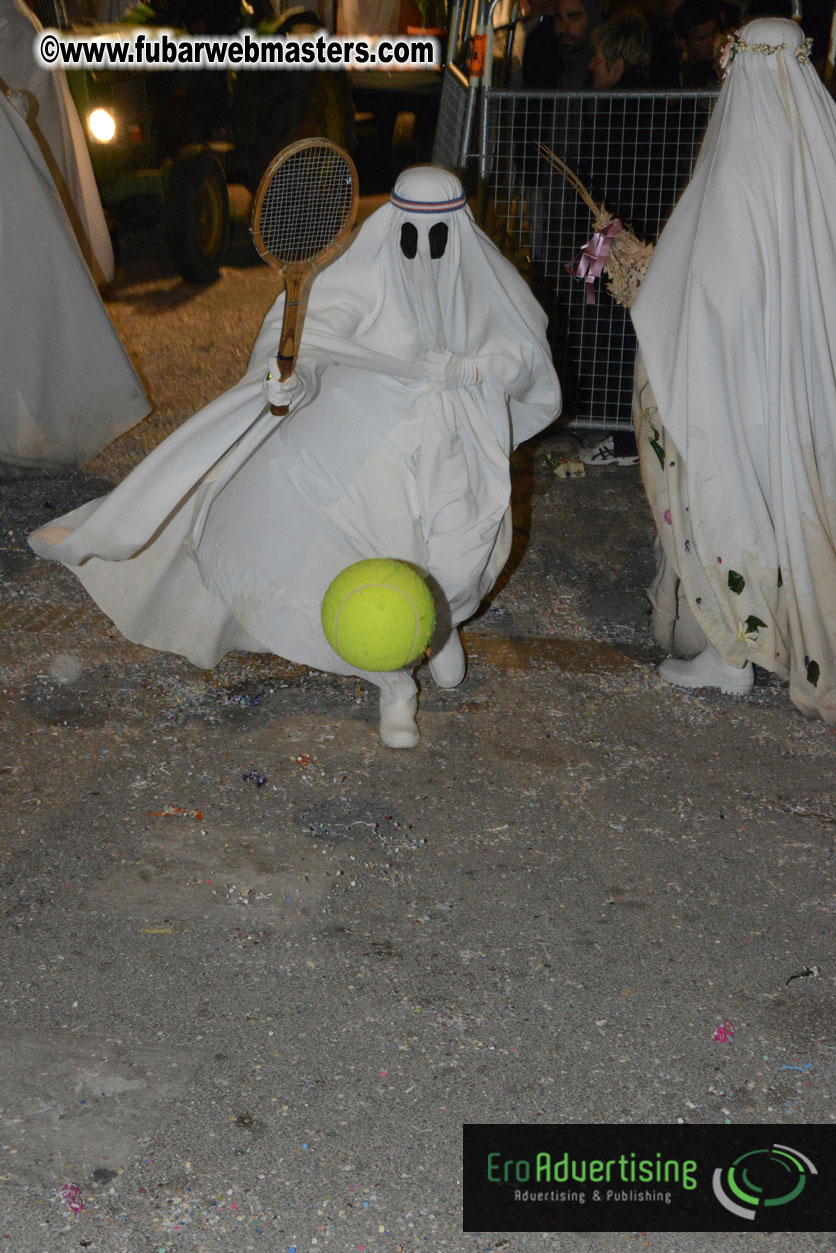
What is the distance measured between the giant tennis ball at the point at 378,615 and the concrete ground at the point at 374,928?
58 cm

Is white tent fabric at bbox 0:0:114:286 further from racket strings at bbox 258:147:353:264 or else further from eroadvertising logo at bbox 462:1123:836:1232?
eroadvertising logo at bbox 462:1123:836:1232

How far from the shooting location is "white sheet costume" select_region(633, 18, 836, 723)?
4.13 m

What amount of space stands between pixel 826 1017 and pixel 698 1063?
1.29 feet

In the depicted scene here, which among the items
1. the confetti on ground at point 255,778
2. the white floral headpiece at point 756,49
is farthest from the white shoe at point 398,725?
the white floral headpiece at point 756,49

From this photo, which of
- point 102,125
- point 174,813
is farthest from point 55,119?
point 174,813

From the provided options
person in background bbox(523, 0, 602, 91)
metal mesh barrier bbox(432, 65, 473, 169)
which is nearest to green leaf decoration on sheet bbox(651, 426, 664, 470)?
metal mesh barrier bbox(432, 65, 473, 169)

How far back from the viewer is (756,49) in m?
4.12

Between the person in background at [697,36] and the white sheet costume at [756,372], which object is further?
the person in background at [697,36]

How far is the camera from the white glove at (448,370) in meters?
4.25

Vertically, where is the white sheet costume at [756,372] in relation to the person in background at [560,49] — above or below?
below

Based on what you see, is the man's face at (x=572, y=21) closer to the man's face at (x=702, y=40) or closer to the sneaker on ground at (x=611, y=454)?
the man's face at (x=702, y=40)

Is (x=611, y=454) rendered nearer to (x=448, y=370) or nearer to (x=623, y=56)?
(x=623, y=56)

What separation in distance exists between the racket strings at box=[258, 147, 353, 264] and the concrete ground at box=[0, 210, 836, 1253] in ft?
5.27

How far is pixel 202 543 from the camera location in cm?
442
